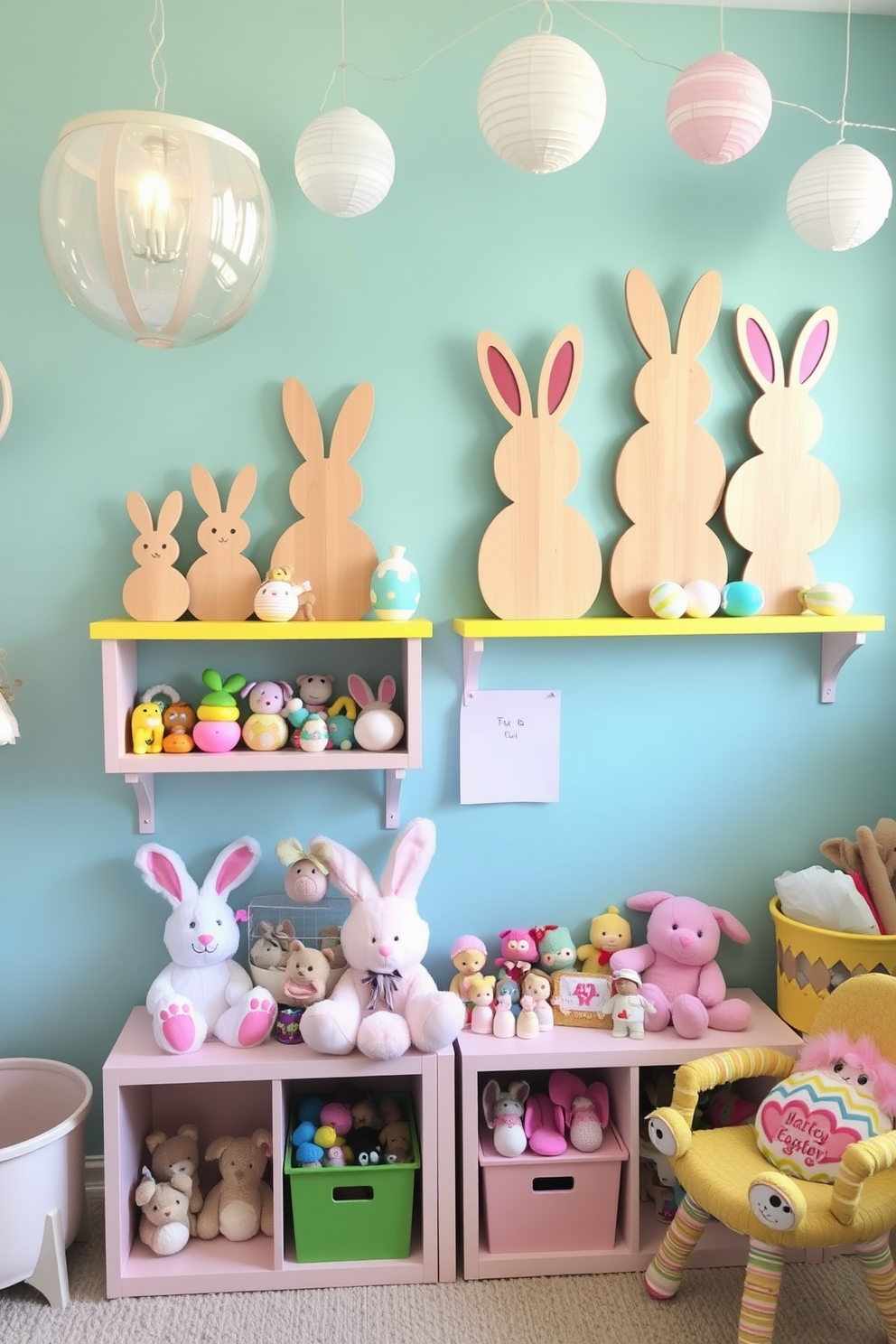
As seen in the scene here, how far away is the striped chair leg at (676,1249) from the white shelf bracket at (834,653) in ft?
3.30

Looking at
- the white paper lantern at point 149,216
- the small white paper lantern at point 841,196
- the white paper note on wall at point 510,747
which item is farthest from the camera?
the white paper note on wall at point 510,747

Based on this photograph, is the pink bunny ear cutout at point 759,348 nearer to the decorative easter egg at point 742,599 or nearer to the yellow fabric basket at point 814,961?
the decorative easter egg at point 742,599

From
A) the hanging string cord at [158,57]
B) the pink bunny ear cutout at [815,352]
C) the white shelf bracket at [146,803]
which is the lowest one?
the white shelf bracket at [146,803]

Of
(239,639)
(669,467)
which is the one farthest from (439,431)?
(239,639)

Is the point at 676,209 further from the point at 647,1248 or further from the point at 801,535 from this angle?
the point at 647,1248

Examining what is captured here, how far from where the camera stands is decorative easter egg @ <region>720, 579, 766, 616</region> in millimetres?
2061

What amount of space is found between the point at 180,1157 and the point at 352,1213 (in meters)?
0.36

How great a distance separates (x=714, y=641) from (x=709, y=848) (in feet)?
1.39

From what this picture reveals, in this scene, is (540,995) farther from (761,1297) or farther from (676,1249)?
(761,1297)

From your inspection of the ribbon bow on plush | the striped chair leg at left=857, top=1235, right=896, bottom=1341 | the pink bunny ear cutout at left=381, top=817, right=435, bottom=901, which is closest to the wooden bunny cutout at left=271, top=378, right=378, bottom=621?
the pink bunny ear cutout at left=381, top=817, right=435, bottom=901

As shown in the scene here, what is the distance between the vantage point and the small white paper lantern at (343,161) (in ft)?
5.68

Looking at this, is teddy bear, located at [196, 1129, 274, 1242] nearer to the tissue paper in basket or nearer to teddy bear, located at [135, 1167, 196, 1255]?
teddy bear, located at [135, 1167, 196, 1255]

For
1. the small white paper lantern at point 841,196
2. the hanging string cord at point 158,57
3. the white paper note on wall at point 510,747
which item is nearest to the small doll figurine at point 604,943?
the white paper note on wall at point 510,747

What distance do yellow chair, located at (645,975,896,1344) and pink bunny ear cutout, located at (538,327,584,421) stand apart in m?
1.16
